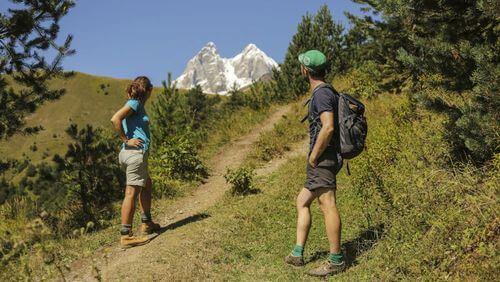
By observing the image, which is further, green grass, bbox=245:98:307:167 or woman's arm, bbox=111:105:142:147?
green grass, bbox=245:98:307:167

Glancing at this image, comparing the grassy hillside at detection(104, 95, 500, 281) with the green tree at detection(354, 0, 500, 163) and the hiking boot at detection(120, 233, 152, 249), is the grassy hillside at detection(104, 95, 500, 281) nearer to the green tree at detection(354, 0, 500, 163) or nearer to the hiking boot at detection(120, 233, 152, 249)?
the green tree at detection(354, 0, 500, 163)

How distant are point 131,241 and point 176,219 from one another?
5.78 ft

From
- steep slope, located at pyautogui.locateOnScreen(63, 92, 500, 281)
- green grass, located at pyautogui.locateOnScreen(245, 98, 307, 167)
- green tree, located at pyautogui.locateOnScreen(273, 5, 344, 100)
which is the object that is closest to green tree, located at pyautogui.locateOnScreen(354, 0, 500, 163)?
steep slope, located at pyautogui.locateOnScreen(63, 92, 500, 281)

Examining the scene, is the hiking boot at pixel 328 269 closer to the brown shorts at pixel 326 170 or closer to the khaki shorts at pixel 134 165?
the brown shorts at pixel 326 170

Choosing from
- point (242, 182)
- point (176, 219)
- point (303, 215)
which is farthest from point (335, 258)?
point (242, 182)

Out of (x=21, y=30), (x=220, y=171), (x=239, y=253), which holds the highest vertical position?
(x=21, y=30)

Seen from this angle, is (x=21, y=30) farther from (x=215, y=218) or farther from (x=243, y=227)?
(x=243, y=227)

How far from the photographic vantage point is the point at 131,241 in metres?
6.47

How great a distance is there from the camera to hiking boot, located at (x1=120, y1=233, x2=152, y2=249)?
6.45 meters

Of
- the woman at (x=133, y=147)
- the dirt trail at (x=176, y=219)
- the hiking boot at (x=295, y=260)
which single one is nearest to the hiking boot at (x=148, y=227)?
the dirt trail at (x=176, y=219)

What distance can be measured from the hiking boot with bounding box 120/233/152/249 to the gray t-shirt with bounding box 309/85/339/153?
3029 millimetres

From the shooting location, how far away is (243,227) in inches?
273

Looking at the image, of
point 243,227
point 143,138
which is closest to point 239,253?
point 243,227

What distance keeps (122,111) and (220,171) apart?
18.9 ft
